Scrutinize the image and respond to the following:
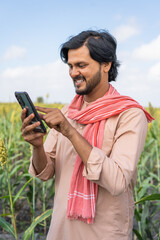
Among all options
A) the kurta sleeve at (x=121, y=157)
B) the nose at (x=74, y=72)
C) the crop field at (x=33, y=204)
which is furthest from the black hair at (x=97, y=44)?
the crop field at (x=33, y=204)

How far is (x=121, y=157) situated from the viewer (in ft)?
3.89

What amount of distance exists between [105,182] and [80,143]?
0.19 m

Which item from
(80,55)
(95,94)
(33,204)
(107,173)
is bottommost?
(33,204)

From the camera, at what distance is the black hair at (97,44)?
4.46ft

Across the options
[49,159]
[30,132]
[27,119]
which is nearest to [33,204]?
[49,159]

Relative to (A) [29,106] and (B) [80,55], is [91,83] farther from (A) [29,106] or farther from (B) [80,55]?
(A) [29,106]

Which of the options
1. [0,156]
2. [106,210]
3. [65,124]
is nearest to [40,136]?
[65,124]

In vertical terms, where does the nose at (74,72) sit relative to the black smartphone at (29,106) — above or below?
above

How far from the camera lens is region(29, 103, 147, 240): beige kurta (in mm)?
1131

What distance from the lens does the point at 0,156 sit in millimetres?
1472

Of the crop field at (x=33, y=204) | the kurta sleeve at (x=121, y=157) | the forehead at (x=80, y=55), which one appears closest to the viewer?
the kurta sleeve at (x=121, y=157)

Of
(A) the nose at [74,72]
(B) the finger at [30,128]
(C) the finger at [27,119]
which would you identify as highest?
(A) the nose at [74,72]

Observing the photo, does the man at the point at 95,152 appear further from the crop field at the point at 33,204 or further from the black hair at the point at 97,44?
the crop field at the point at 33,204

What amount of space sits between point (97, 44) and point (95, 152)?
551 millimetres
